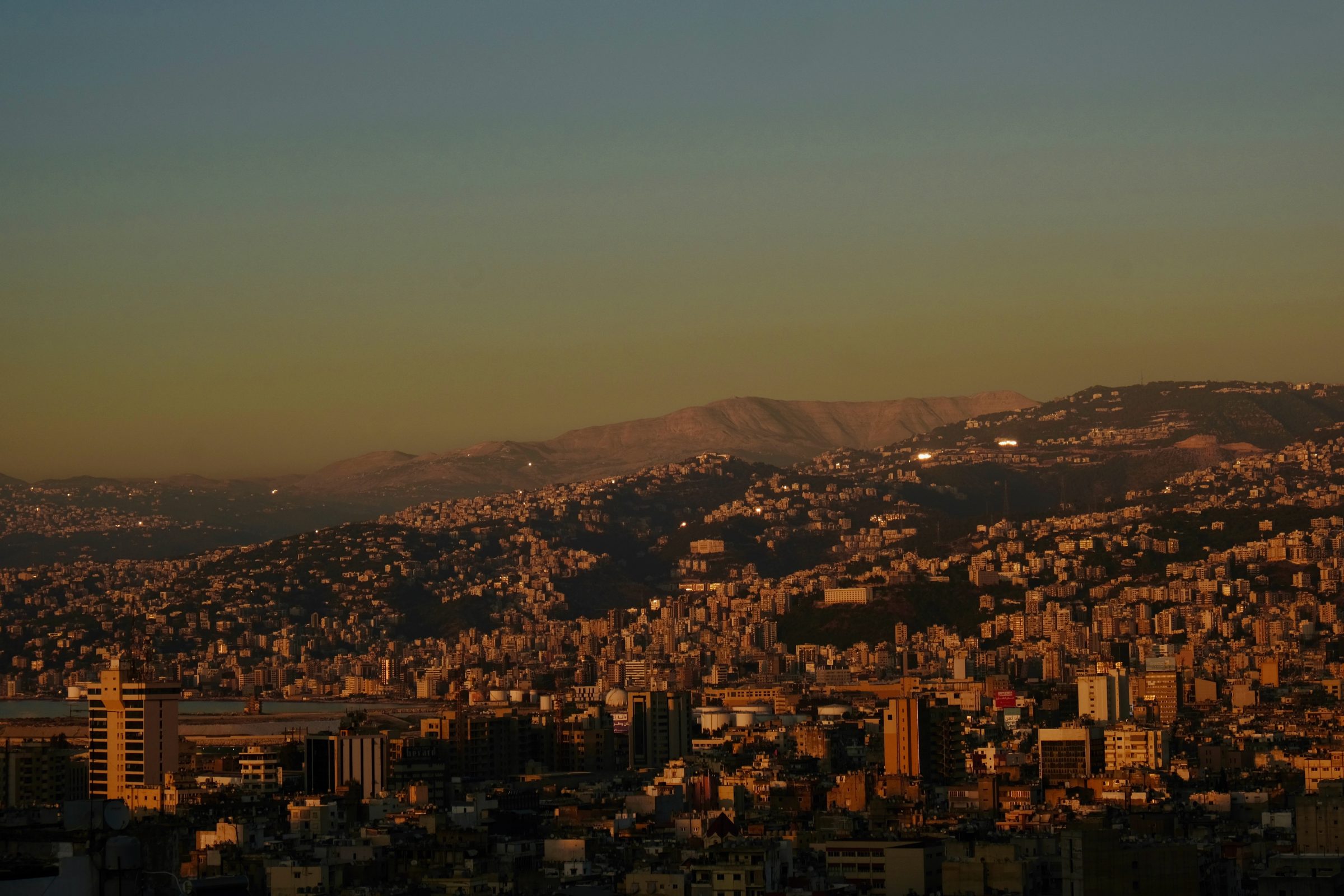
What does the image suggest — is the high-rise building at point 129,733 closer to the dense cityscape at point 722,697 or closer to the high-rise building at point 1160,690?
the dense cityscape at point 722,697

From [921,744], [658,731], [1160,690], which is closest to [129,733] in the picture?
[658,731]

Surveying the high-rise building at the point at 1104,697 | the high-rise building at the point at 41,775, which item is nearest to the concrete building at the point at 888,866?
the high-rise building at the point at 41,775

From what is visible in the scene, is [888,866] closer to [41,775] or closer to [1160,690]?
[41,775]

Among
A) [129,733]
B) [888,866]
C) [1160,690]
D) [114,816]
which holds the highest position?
[114,816]

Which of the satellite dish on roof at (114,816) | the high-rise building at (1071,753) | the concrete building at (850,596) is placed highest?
the concrete building at (850,596)

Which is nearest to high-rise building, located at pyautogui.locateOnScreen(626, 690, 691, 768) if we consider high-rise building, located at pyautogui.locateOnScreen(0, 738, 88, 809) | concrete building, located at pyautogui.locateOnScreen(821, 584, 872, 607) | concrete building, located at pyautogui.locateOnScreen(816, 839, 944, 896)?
high-rise building, located at pyautogui.locateOnScreen(0, 738, 88, 809)

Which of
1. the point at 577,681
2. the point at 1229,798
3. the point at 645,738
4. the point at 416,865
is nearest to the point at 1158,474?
the point at 577,681
